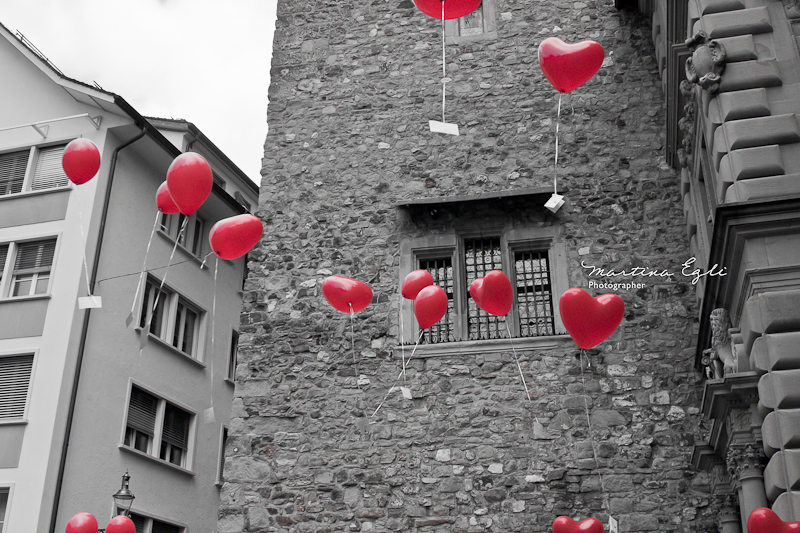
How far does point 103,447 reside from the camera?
1359 centimetres

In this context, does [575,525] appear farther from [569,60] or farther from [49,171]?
[49,171]

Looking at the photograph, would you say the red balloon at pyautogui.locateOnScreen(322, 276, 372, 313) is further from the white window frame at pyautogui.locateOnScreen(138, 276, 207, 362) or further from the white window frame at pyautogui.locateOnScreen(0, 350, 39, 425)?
the white window frame at pyautogui.locateOnScreen(138, 276, 207, 362)

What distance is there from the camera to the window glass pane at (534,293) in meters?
10.2

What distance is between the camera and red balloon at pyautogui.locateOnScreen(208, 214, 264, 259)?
344 inches

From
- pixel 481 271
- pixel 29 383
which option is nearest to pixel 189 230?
pixel 29 383

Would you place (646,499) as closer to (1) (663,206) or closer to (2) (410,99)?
(1) (663,206)

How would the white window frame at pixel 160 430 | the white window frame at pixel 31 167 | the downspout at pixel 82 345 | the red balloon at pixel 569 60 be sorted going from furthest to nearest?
1. the white window frame at pixel 31 167
2. the white window frame at pixel 160 430
3. the downspout at pixel 82 345
4. the red balloon at pixel 569 60

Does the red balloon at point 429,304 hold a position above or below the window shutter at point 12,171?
below

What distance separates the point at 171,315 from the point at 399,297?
7.12 m

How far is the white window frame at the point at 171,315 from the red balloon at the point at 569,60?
946 centimetres

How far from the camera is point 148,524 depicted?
14.3 meters

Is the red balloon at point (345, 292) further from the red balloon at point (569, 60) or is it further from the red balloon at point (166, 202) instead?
the red balloon at point (569, 60)

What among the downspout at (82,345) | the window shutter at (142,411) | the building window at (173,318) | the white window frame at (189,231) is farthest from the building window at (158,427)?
the white window frame at (189,231)

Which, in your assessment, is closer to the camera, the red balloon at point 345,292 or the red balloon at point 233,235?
the red balloon at point 233,235
